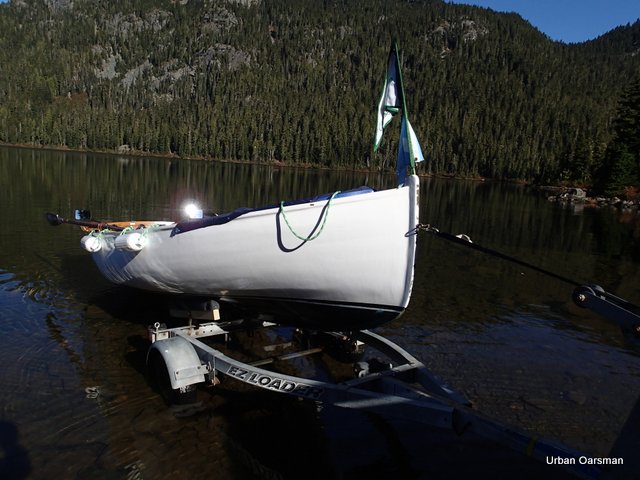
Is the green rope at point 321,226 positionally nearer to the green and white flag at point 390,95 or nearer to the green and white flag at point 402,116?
the green and white flag at point 402,116

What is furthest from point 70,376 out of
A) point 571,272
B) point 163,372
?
point 571,272

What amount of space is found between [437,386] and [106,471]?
384cm

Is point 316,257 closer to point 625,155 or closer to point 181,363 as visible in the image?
point 181,363

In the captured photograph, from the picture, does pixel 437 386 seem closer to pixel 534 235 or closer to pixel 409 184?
pixel 409 184

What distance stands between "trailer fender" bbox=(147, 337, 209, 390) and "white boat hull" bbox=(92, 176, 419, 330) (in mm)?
1147

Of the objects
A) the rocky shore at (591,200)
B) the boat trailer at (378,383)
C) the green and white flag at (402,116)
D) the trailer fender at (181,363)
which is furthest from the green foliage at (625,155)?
the trailer fender at (181,363)

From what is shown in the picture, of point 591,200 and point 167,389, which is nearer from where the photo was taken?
point 167,389

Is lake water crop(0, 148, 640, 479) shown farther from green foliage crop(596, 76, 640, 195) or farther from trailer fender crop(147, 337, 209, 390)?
green foliage crop(596, 76, 640, 195)

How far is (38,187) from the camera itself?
33188 millimetres

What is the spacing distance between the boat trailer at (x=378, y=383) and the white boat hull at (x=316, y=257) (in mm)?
778

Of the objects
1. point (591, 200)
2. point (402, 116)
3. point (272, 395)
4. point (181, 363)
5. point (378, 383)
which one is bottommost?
point (272, 395)

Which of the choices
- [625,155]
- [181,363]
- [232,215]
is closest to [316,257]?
[232,215]

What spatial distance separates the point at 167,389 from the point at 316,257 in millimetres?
2767

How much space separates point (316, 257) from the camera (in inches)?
236
